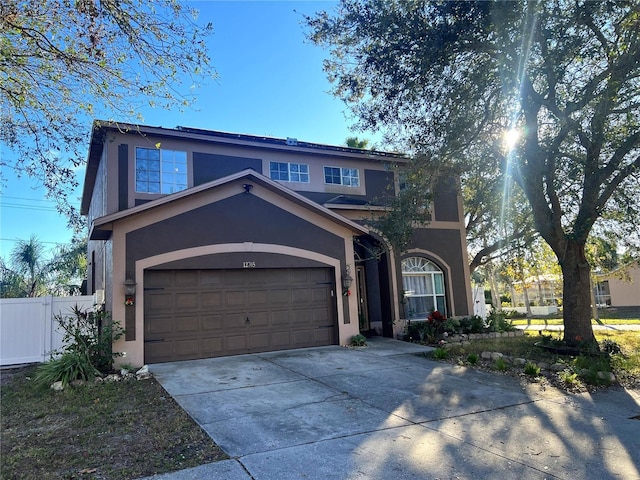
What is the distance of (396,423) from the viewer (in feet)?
20.2

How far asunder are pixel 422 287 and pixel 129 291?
10.1 metres

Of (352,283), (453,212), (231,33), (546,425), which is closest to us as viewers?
(546,425)

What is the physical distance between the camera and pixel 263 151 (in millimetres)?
14469

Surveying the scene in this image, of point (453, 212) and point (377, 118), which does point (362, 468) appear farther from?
point (453, 212)

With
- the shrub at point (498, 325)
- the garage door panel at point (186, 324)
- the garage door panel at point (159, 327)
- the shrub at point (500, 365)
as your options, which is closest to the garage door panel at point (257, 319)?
the garage door panel at point (186, 324)

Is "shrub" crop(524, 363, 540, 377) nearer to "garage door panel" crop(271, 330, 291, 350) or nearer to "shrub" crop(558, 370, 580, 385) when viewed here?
"shrub" crop(558, 370, 580, 385)

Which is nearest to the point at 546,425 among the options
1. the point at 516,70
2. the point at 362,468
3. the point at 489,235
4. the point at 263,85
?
the point at 362,468

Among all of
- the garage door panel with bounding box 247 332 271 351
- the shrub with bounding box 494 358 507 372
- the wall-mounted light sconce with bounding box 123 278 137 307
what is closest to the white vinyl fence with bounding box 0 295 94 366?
the wall-mounted light sconce with bounding box 123 278 137 307

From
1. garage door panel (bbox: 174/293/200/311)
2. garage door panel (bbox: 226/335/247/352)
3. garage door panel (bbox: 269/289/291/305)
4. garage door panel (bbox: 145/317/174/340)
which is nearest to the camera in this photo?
garage door panel (bbox: 145/317/174/340)

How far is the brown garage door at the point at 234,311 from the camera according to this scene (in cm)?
1064

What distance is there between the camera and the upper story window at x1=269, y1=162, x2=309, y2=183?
14.6m

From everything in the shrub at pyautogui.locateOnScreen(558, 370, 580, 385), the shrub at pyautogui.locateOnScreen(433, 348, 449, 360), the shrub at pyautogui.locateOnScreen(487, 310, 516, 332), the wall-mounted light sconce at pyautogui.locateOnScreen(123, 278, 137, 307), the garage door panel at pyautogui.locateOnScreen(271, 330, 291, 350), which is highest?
the wall-mounted light sconce at pyautogui.locateOnScreen(123, 278, 137, 307)

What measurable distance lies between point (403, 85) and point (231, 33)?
451cm

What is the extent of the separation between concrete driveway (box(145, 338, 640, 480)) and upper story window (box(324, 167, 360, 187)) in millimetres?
7497
